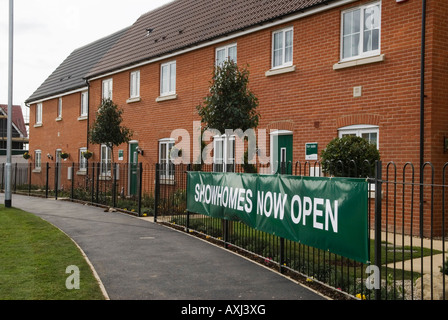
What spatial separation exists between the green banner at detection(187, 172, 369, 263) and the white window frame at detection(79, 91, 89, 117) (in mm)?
17639

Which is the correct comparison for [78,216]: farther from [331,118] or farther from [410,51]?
[410,51]

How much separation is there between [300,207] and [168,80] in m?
14.0

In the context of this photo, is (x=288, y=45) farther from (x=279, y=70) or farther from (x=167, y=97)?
(x=167, y=97)

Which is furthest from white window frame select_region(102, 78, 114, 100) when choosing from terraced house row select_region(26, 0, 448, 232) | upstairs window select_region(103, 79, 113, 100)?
terraced house row select_region(26, 0, 448, 232)

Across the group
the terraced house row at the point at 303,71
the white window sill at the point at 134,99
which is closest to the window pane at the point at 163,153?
the terraced house row at the point at 303,71

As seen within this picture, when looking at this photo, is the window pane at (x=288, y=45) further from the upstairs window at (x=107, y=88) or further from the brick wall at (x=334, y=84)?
the upstairs window at (x=107, y=88)

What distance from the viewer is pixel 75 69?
3059cm

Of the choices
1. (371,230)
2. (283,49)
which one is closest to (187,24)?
(283,49)

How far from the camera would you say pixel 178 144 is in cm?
1872

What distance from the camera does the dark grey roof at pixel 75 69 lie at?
93.2 feet

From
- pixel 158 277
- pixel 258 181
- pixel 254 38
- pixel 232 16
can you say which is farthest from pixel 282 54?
pixel 158 277

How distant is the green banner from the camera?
564cm

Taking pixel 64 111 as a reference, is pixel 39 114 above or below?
above

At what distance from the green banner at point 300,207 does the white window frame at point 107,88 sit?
1483 cm
